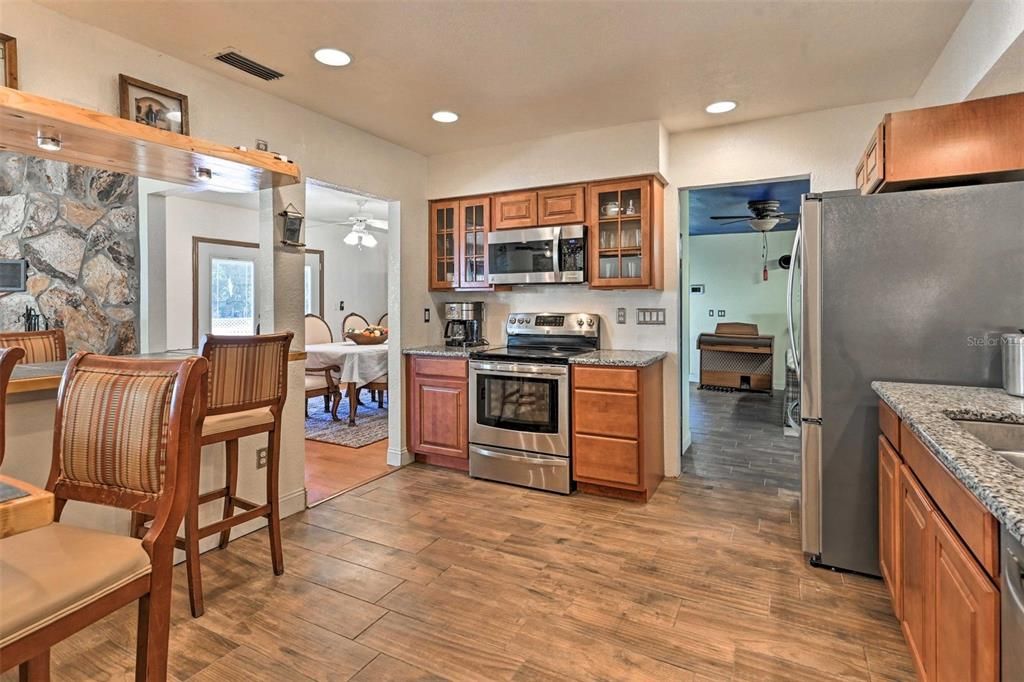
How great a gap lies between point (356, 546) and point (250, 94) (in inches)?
98.4

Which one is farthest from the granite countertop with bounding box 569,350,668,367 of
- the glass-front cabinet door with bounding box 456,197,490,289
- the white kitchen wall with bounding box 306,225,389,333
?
the white kitchen wall with bounding box 306,225,389,333

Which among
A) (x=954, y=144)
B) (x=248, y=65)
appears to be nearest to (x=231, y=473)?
(x=248, y=65)

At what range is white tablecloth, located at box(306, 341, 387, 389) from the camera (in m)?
5.03

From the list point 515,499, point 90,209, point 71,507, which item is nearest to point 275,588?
point 71,507

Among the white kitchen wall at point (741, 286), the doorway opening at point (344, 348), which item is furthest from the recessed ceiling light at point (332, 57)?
the white kitchen wall at point (741, 286)

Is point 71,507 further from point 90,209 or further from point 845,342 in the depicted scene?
point 845,342

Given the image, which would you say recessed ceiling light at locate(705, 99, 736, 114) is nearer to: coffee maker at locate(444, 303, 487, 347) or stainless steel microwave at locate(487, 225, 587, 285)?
stainless steel microwave at locate(487, 225, 587, 285)

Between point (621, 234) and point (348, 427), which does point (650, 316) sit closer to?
point (621, 234)

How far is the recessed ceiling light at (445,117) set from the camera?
3.26 m

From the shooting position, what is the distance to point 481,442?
Answer: 368 centimetres

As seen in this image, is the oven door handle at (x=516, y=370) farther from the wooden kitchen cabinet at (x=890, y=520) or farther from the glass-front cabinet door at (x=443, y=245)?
the wooden kitchen cabinet at (x=890, y=520)

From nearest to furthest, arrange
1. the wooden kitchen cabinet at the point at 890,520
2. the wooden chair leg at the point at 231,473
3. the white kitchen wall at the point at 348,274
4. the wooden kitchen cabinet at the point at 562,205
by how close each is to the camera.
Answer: the wooden kitchen cabinet at the point at 890,520
the wooden chair leg at the point at 231,473
the wooden kitchen cabinet at the point at 562,205
the white kitchen wall at the point at 348,274

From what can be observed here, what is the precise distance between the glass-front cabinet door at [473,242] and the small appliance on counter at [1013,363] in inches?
118

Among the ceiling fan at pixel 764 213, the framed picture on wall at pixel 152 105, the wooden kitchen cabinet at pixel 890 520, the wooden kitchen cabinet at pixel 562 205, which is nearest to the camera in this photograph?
the wooden kitchen cabinet at pixel 890 520
